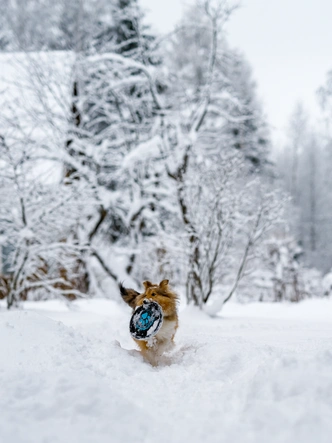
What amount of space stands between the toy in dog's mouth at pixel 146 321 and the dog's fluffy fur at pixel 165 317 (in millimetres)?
120

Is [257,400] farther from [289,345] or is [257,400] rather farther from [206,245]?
[206,245]

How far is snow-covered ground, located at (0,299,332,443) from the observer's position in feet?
5.56

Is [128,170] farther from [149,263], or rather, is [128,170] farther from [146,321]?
[146,321]

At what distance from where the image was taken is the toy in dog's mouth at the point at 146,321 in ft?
9.59

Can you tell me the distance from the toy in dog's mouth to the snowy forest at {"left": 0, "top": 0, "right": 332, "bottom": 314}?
3369 millimetres

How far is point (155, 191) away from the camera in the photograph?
33.5 feet

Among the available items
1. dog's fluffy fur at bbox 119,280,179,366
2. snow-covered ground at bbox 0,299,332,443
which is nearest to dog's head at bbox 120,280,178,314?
dog's fluffy fur at bbox 119,280,179,366

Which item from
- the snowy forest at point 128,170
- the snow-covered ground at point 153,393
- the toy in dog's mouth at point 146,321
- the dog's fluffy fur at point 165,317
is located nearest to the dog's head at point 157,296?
the dog's fluffy fur at point 165,317

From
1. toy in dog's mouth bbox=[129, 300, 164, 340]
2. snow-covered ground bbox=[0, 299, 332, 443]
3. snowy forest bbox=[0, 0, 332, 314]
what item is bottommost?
snow-covered ground bbox=[0, 299, 332, 443]

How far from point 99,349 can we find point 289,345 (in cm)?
169

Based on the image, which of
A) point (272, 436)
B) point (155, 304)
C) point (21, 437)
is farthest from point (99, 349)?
point (272, 436)

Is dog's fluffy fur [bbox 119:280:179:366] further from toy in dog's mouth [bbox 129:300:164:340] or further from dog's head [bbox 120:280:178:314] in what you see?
toy in dog's mouth [bbox 129:300:164:340]

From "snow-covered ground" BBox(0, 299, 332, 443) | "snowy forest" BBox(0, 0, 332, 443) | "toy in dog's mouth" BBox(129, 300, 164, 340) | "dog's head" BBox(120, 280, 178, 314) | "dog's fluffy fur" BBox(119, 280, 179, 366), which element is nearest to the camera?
"snow-covered ground" BBox(0, 299, 332, 443)

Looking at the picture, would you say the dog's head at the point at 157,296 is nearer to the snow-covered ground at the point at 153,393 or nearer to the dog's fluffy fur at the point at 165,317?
the dog's fluffy fur at the point at 165,317
